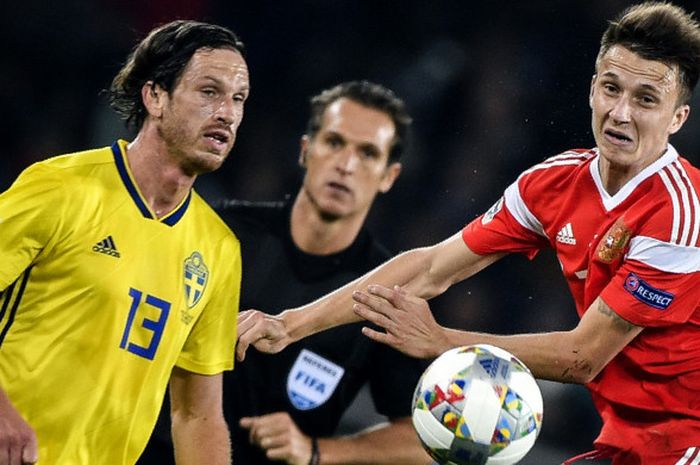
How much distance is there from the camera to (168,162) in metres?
3.78

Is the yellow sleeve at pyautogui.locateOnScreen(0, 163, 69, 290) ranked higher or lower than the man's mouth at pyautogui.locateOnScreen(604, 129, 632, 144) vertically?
lower

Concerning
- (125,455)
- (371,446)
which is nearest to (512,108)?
(371,446)

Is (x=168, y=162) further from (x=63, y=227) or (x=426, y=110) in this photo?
(x=426, y=110)

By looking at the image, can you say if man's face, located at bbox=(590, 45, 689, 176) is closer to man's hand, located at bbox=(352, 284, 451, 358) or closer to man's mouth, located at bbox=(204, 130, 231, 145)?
man's hand, located at bbox=(352, 284, 451, 358)

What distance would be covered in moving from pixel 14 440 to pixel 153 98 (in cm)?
142

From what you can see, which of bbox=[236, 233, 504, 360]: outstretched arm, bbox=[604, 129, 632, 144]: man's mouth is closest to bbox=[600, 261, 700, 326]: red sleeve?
bbox=[604, 129, 632, 144]: man's mouth

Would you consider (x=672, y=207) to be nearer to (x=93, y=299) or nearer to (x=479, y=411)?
(x=479, y=411)

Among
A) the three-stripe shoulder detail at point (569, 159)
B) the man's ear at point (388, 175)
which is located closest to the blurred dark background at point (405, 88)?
the man's ear at point (388, 175)

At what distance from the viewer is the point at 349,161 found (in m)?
5.89

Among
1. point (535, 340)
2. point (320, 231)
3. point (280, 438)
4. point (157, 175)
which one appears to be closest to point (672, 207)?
point (535, 340)

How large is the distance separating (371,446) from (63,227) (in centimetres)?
217

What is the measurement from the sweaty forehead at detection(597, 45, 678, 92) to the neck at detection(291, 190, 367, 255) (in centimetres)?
206

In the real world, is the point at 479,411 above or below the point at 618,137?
below

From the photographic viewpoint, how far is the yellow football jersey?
339 centimetres
